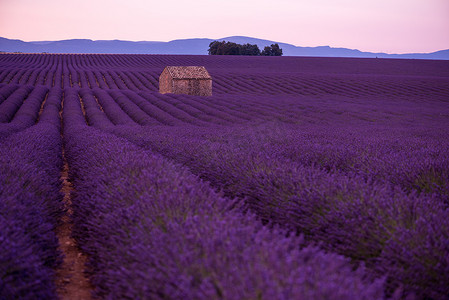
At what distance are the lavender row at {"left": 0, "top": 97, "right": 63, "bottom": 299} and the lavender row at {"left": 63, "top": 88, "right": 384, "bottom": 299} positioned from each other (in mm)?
335

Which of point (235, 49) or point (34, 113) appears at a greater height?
point (235, 49)

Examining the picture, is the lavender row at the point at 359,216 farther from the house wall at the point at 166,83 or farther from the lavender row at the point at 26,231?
the house wall at the point at 166,83

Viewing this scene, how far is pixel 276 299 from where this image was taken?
4.11 ft

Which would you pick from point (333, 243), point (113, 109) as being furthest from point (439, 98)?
point (333, 243)

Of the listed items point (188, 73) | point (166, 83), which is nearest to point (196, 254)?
point (188, 73)

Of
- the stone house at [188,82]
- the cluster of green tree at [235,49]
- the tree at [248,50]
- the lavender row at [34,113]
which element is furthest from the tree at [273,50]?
the lavender row at [34,113]

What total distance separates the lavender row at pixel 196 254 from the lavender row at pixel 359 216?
0.24 m

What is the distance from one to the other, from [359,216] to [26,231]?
2250mm

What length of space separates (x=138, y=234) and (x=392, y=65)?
197 feet

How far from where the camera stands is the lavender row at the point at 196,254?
4.53ft

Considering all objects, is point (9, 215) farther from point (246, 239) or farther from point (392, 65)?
point (392, 65)

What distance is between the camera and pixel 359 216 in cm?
246

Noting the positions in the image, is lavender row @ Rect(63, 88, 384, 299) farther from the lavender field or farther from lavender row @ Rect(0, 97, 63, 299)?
lavender row @ Rect(0, 97, 63, 299)

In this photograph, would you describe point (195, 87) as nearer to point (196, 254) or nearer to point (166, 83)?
point (166, 83)
